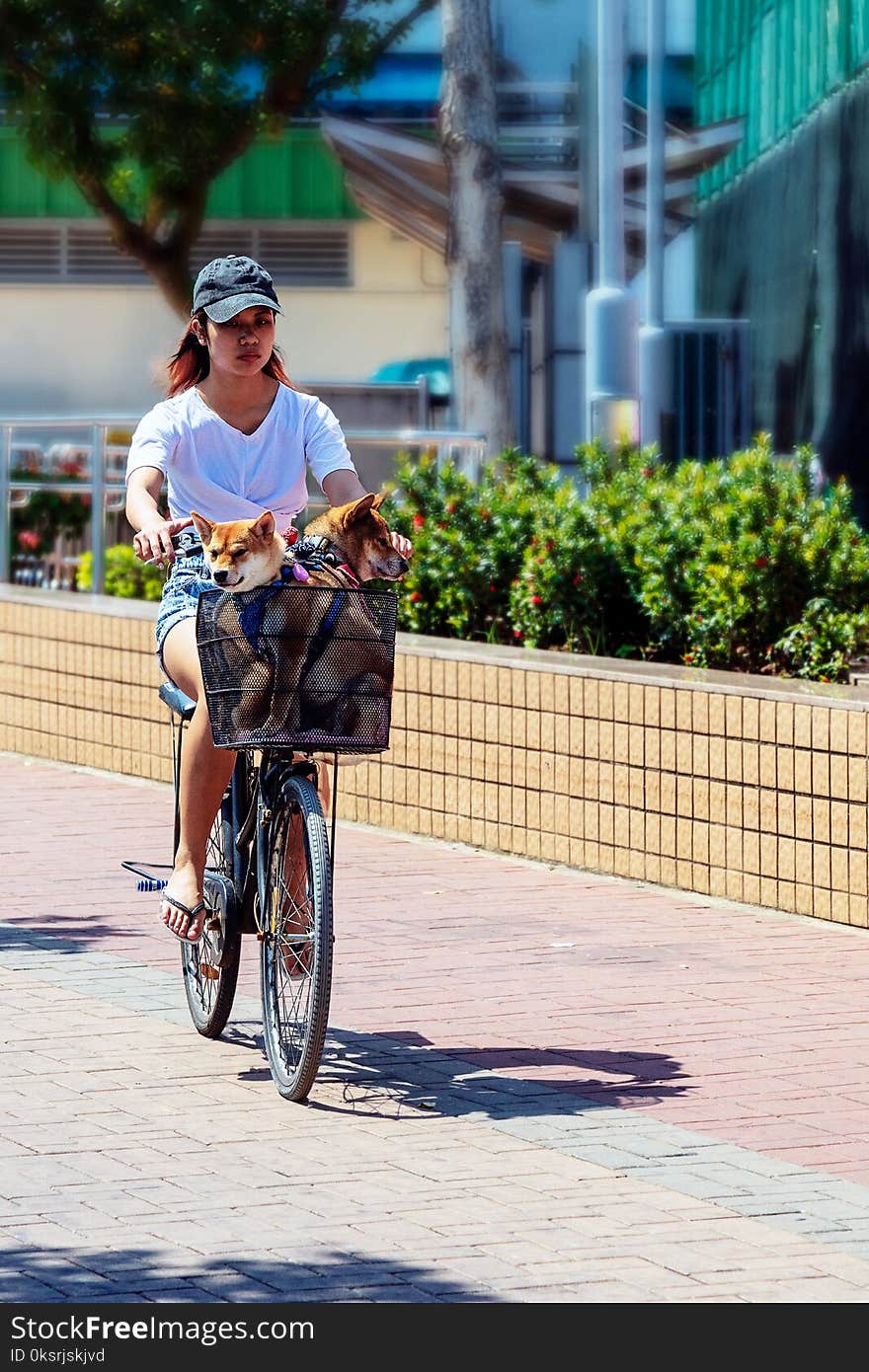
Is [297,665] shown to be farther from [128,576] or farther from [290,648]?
[128,576]

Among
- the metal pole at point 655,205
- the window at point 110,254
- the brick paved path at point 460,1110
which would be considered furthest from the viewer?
the window at point 110,254

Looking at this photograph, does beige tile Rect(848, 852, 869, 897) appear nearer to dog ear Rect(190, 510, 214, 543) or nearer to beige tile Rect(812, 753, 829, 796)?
beige tile Rect(812, 753, 829, 796)

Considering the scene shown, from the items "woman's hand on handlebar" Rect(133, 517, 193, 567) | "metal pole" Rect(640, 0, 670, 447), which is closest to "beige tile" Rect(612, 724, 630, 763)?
"woman's hand on handlebar" Rect(133, 517, 193, 567)

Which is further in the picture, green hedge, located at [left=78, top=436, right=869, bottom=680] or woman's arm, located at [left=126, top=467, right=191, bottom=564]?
green hedge, located at [left=78, top=436, right=869, bottom=680]

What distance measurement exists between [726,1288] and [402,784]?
5.47 meters

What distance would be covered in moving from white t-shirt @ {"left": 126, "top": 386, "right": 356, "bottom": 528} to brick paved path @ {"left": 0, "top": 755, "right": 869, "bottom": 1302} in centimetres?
143

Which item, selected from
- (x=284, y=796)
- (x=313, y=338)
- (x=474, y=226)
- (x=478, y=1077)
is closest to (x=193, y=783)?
(x=284, y=796)

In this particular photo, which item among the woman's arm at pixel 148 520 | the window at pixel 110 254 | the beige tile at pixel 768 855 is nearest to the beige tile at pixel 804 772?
the beige tile at pixel 768 855

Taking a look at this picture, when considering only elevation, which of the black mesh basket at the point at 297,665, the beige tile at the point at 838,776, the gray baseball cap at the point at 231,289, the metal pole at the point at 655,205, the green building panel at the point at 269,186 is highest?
the green building panel at the point at 269,186

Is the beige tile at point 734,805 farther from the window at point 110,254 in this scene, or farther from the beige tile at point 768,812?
the window at point 110,254

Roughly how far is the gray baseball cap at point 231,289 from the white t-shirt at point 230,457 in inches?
9.4

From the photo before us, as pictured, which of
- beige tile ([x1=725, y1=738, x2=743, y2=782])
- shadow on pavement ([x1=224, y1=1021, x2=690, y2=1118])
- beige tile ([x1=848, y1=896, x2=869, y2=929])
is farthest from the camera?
beige tile ([x1=725, y1=738, x2=743, y2=782])

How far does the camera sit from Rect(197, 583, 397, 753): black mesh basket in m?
5.47

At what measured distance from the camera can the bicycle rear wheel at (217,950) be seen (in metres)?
6.05
